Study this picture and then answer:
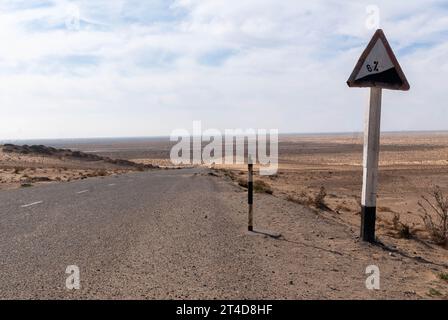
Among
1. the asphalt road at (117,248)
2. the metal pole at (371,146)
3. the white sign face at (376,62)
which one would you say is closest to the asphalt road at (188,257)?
the asphalt road at (117,248)

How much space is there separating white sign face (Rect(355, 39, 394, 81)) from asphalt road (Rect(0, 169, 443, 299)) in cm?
271

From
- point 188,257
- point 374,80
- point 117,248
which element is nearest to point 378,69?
point 374,80

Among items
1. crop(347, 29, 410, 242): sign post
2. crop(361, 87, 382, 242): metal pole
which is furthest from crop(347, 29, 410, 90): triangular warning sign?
crop(361, 87, 382, 242): metal pole

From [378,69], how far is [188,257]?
398 cm

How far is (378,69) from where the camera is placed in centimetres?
775

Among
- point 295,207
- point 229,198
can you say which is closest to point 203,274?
point 295,207

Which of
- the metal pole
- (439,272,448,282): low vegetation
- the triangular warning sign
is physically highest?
the triangular warning sign

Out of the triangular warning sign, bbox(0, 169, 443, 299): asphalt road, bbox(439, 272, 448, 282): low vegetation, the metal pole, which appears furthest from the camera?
the metal pole

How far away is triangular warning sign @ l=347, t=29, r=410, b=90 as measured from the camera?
767cm

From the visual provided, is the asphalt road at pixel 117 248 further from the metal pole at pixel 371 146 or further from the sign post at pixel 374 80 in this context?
the sign post at pixel 374 80

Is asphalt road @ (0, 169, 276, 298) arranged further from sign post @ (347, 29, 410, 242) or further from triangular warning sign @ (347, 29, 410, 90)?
triangular warning sign @ (347, 29, 410, 90)

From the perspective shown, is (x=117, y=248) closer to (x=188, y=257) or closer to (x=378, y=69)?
(x=188, y=257)
